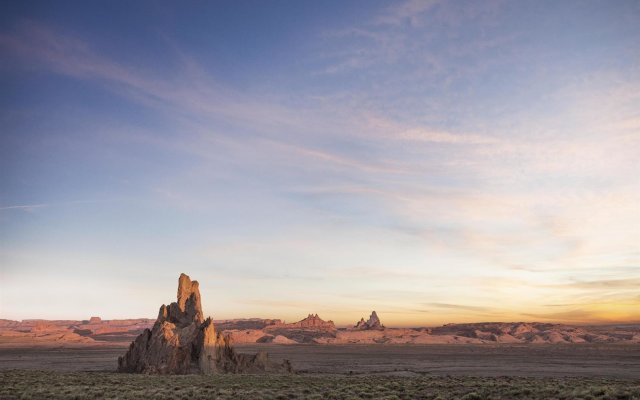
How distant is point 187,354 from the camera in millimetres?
59125

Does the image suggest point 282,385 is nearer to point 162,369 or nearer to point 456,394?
point 456,394

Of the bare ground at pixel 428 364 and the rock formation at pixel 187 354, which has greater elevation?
the rock formation at pixel 187 354

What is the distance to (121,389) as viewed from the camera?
3431cm

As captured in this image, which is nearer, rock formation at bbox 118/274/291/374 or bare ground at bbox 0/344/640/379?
rock formation at bbox 118/274/291/374

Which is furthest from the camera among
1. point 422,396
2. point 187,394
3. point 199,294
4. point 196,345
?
point 199,294

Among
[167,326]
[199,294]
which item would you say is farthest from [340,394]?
[199,294]

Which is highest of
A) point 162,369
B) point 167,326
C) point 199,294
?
point 199,294

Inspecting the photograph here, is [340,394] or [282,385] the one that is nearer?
[340,394]

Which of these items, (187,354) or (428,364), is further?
(428,364)

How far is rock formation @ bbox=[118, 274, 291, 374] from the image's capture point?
57906 millimetres

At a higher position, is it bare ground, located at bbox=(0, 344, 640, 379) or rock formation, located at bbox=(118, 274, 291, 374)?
rock formation, located at bbox=(118, 274, 291, 374)

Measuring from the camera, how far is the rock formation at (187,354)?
57.9 meters

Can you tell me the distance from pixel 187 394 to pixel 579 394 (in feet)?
77.5

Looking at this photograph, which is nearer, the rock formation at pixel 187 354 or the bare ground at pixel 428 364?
the rock formation at pixel 187 354
